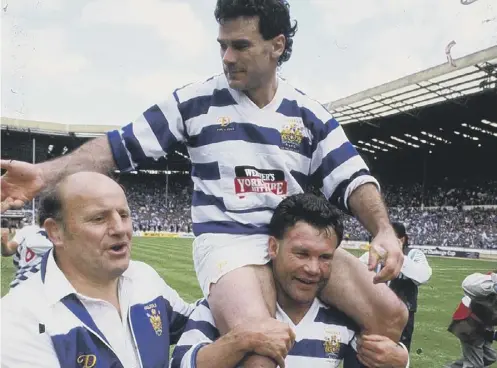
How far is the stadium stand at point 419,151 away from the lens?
83.7 ft

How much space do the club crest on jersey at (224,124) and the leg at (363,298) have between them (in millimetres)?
816

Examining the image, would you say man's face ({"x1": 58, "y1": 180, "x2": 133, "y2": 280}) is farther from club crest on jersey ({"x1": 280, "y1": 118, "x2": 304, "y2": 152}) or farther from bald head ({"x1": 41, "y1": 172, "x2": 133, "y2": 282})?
club crest on jersey ({"x1": 280, "y1": 118, "x2": 304, "y2": 152})

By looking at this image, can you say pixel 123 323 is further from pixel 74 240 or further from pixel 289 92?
pixel 289 92

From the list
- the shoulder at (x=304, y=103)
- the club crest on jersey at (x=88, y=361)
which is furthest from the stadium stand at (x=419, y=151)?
the club crest on jersey at (x=88, y=361)

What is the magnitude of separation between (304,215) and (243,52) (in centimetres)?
84

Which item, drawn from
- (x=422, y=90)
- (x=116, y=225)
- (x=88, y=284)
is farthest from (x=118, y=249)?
(x=422, y=90)

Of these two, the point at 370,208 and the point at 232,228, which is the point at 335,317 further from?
the point at 232,228

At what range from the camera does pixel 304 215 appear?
2.67 m

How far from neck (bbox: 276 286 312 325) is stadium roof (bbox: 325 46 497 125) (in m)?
19.9

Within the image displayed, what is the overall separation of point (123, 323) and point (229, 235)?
25.2 inches

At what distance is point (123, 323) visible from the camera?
8.25 feet

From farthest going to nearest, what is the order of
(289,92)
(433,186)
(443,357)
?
(433,186)
(443,357)
(289,92)

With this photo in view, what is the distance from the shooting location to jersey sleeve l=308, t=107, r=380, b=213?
294 centimetres

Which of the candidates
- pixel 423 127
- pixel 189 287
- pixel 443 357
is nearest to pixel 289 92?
pixel 443 357
